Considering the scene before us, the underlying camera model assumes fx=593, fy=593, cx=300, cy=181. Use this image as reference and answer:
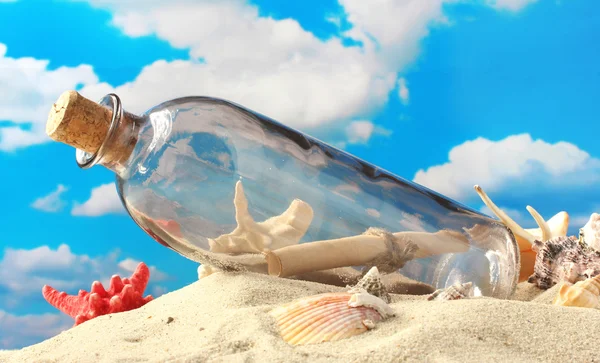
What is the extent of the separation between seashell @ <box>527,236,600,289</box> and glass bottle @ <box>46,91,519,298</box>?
0.43 meters

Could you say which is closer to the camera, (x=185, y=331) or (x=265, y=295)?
(x=185, y=331)

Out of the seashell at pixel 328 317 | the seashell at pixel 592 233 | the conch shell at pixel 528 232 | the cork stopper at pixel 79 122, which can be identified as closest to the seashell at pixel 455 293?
the seashell at pixel 328 317

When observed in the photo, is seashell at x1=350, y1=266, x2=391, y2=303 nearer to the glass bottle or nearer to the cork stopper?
the glass bottle

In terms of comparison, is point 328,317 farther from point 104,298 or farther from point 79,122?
point 104,298

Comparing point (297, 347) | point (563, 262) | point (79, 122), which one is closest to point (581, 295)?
point (563, 262)

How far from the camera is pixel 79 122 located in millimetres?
1977

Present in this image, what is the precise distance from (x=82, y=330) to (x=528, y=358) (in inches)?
58.5

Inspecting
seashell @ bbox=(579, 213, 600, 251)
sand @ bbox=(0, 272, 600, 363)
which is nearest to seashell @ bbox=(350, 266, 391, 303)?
sand @ bbox=(0, 272, 600, 363)

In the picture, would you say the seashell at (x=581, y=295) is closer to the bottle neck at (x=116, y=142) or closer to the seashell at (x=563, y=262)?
the seashell at (x=563, y=262)

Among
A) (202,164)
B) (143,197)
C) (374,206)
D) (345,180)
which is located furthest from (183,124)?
(374,206)

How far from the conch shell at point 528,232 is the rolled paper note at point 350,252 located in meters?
0.61

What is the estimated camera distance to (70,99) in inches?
78.1

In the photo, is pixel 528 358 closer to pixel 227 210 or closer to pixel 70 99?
pixel 227 210

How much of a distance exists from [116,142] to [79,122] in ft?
0.44
